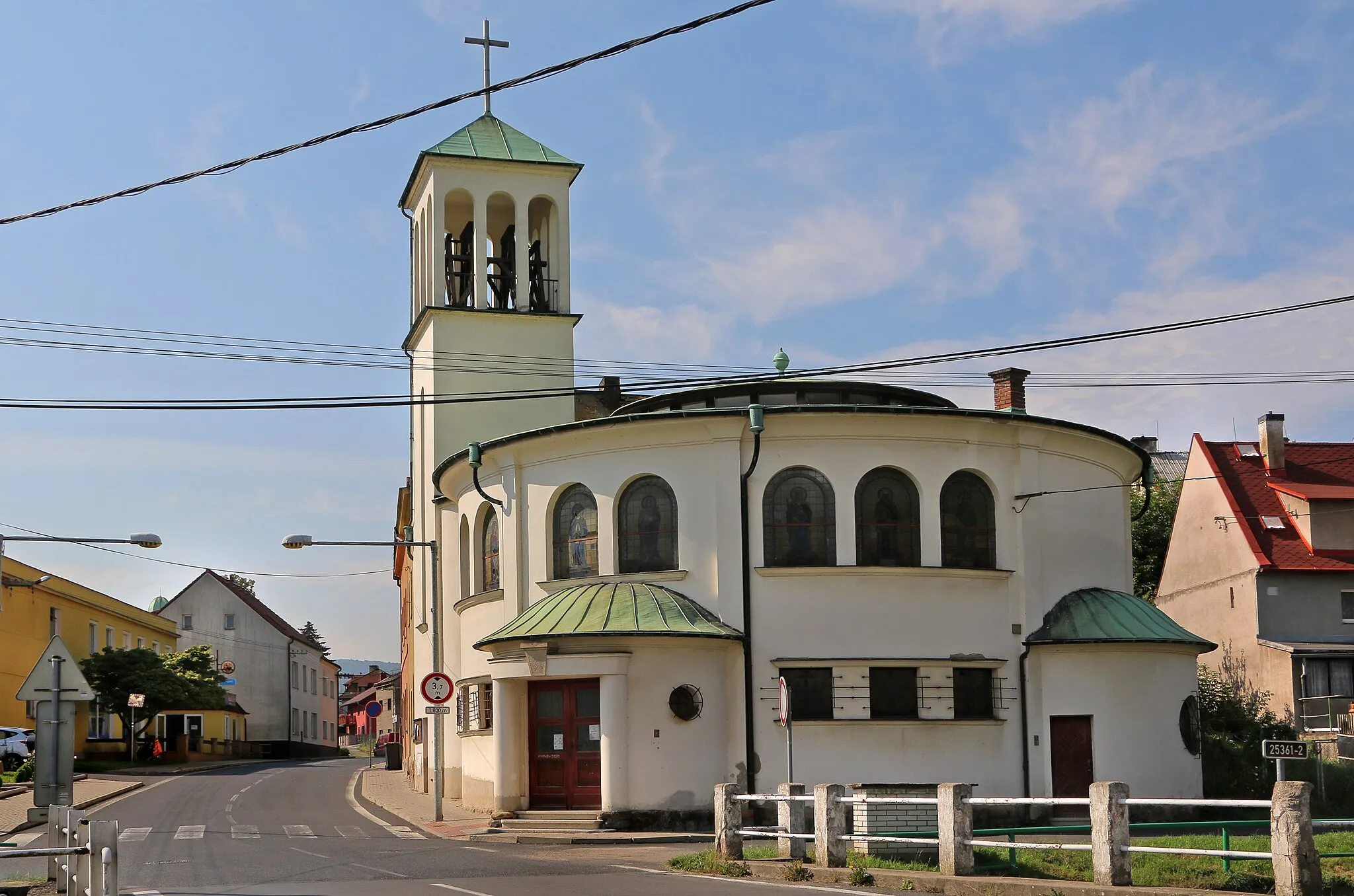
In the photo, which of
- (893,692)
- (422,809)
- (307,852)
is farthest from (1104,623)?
(422,809)

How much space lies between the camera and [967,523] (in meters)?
27.9

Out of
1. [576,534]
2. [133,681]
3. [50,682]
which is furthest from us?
[133,681]

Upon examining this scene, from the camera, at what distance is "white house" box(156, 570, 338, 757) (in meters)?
83.2

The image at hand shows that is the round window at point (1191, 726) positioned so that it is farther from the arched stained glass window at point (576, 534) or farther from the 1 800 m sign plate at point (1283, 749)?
the 1 800 m sign plate at point (1283, 749)

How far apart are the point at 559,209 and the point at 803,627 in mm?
17033

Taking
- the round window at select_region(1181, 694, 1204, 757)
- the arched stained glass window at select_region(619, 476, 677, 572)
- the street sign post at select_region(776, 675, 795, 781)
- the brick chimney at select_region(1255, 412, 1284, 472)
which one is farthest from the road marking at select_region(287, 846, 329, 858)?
the brick chimney at select_region(1255, 412, 1284, 472)

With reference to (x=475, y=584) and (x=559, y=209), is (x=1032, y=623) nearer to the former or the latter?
(x=475, y=584)

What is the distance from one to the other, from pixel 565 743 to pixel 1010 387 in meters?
13.0

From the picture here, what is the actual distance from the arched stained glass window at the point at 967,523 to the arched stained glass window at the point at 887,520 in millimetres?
526

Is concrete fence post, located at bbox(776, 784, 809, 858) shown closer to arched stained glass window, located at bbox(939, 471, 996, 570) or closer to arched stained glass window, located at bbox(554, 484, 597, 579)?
arched stained glass window, located at bbox(939, 471, 996, 570)

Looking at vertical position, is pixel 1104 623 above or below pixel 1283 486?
below

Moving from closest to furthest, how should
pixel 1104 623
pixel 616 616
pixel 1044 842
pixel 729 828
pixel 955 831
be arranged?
1. pixel 1044 842
2. pixel 955 831
3. pixel 729 828
4. pixel 616 616
5. pixel 1104 623

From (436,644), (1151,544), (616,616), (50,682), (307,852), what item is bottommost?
(307,852)

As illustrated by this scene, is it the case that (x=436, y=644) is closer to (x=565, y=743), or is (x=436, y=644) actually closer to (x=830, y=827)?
(x=565, y=743)
